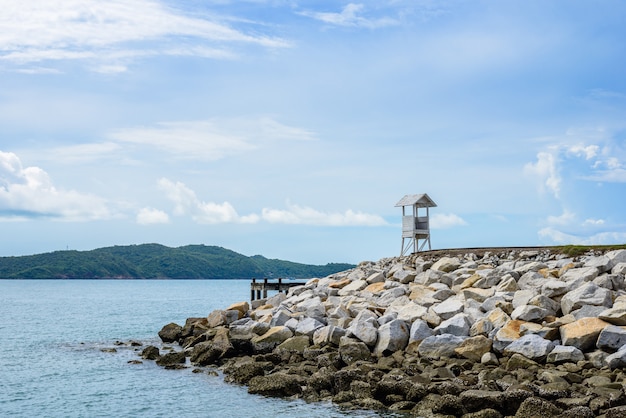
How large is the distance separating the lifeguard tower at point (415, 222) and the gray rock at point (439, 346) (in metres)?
15.2

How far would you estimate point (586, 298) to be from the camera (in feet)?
60.0

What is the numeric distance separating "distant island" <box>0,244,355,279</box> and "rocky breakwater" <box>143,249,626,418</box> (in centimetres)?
12494

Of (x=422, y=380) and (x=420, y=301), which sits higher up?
(x=420, y=301)

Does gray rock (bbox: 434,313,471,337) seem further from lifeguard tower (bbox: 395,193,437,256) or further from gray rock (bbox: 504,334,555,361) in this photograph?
lifeguard tower (bbox: 395,193,437,256)

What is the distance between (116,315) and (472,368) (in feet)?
126

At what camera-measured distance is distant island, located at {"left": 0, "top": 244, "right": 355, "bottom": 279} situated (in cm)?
15225

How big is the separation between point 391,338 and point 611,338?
17.7 feet

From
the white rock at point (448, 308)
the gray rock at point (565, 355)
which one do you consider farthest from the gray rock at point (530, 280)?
the gray rock at point (565, 355)

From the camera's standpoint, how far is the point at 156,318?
47469 mm

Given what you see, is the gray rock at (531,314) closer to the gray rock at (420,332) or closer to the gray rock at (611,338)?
the gray rock at (611,338)

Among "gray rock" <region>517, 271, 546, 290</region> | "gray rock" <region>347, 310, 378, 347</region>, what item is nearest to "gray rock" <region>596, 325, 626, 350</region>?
"gray rock" <region>517, 271, 546, 290</region>

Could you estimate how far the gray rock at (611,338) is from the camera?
15.9 meters

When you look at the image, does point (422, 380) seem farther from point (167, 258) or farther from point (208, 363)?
point (167, 258)

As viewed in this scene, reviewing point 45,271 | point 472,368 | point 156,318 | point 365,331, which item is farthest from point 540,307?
point 45,271
